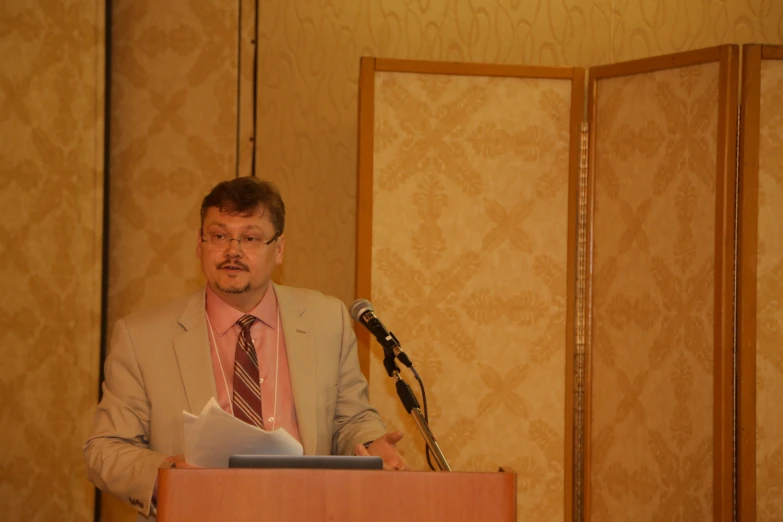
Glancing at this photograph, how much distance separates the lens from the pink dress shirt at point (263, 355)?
262 cm

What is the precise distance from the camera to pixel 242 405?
2.55m

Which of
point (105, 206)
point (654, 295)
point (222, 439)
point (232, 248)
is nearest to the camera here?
point (222, 439)

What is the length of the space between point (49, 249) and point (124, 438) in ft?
5.18

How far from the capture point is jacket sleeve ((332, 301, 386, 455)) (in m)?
2.72

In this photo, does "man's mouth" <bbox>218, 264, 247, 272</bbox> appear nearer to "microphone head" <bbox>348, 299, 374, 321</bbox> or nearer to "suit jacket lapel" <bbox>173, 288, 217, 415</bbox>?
"suit jacket lapel" <bbox>173, 288, 217, 415</bbox>

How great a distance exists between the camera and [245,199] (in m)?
2.65

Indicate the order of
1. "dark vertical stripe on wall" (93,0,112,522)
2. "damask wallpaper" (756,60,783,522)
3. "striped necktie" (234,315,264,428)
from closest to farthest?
"striped necktie" (234,315,264,428) → "damask wallpaper" (756,60,783,522) → "dark vertical stripe on wall" (93,0,112,522)

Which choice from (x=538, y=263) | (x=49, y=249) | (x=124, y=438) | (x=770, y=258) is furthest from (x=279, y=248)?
(x=770, y=258)

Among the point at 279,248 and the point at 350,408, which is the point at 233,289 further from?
the point at 350,408

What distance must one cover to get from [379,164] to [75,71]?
1.28 m

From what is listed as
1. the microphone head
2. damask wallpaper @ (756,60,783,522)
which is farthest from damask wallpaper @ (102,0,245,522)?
damask wallpaper @ (756,60,783,522)

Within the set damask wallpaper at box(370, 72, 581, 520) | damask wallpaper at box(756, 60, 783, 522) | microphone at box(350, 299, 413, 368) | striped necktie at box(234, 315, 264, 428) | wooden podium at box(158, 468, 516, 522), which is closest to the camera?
wooden podium at box(158, 468, 516, 522)

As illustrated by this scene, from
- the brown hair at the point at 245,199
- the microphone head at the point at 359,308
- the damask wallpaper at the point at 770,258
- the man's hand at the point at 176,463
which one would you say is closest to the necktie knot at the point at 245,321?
the brown hair at the point at 245,199

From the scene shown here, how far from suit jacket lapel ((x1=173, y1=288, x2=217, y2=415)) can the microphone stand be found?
55cm
